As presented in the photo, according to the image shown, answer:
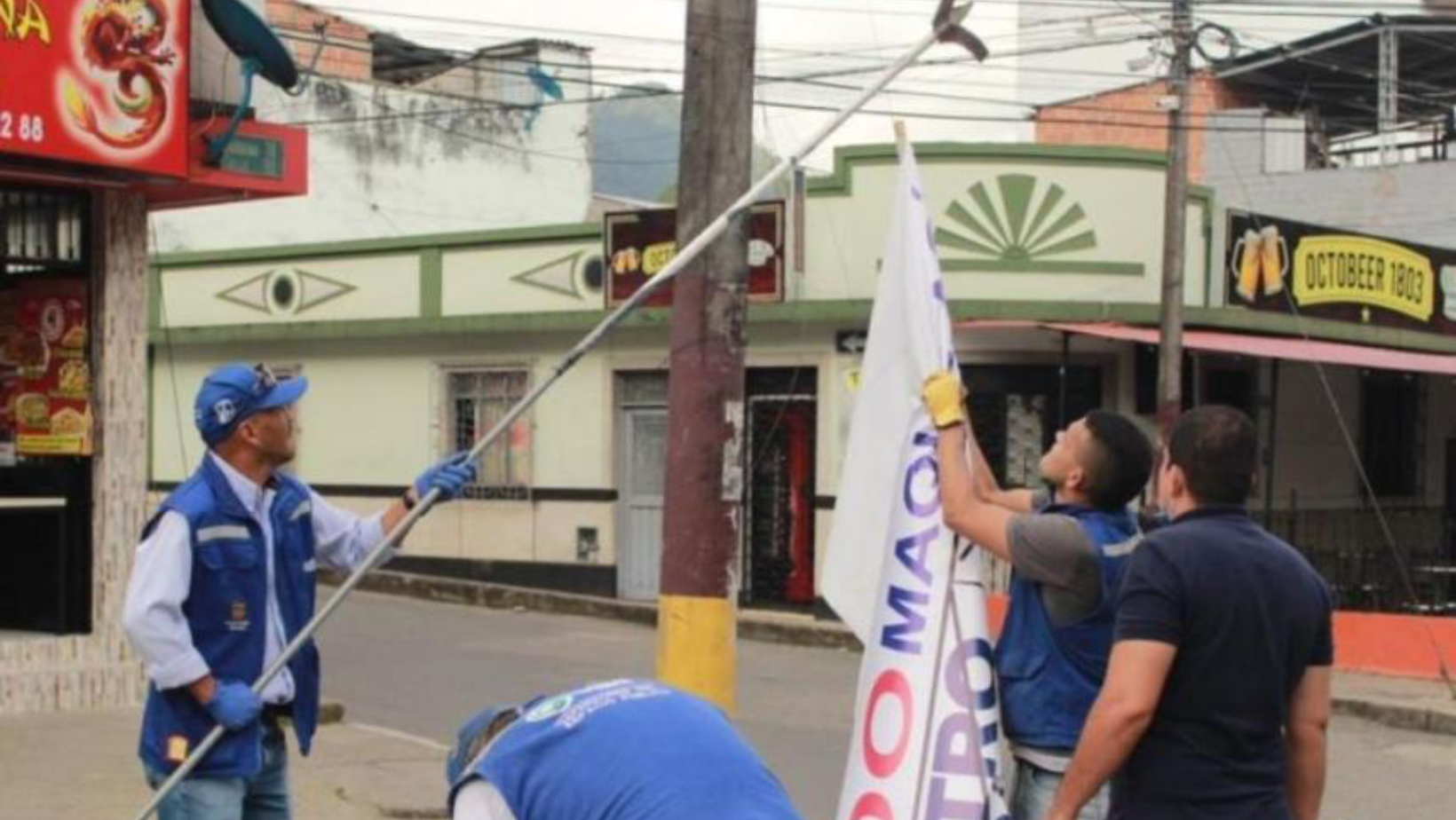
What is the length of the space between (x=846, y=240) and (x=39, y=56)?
378 inches

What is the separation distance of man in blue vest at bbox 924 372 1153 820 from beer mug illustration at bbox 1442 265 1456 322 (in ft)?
62.1

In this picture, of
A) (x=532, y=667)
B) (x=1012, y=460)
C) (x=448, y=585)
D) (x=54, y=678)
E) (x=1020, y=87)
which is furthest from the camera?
(x=1020, y=87)

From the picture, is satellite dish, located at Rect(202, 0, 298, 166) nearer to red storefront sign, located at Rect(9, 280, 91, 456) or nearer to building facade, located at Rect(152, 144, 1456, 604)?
red storefront sign, located at Rect(9, 280, 91, 456)

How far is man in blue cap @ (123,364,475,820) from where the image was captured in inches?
169

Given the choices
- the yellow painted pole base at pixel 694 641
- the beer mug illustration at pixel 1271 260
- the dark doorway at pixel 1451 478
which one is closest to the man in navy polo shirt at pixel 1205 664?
the yellow painted pole base at pixel 694 641

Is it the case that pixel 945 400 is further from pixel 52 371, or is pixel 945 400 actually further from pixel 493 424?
pixel 493 424

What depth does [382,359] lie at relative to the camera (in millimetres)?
21188

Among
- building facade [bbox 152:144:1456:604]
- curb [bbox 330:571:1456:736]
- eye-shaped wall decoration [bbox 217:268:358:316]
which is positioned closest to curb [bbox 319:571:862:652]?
curb [bbox 330:571:1456:736]

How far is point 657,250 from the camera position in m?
18.1

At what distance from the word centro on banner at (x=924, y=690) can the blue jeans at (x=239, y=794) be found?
4.84ft

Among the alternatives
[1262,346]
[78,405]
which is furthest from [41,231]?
[1262,346]

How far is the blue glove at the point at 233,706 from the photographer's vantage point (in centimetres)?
429

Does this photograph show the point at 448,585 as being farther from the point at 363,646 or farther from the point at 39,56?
the point at 39,56

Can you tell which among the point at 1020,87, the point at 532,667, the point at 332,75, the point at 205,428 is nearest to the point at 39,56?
the point at 205,428
